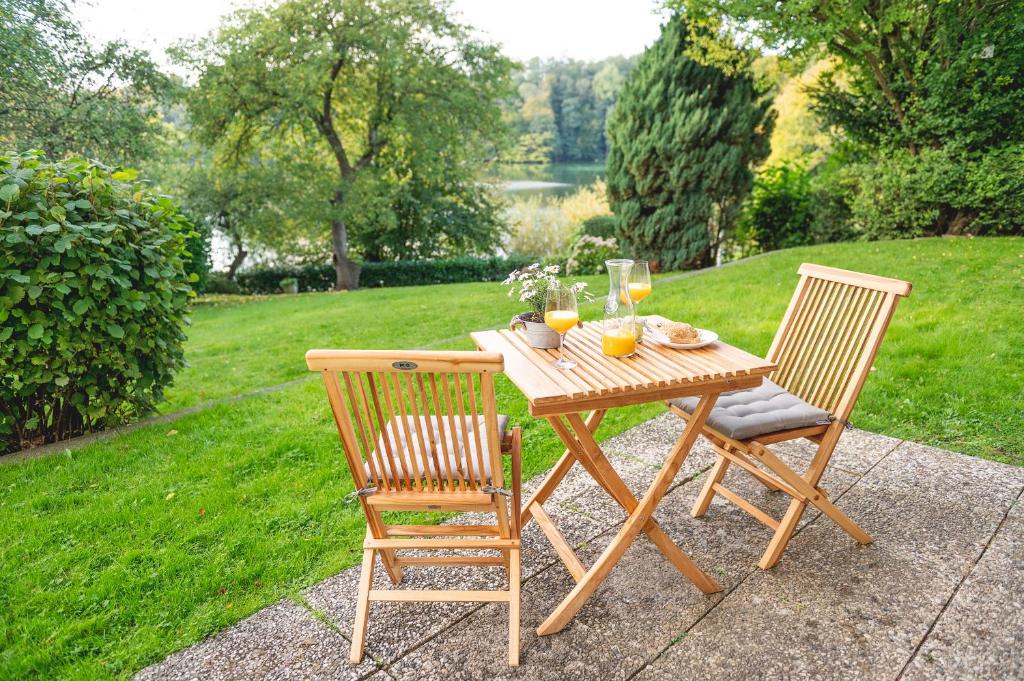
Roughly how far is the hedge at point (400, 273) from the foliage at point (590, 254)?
14.2 ft

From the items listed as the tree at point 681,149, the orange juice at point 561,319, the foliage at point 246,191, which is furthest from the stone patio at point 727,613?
the foliage at point 246,191

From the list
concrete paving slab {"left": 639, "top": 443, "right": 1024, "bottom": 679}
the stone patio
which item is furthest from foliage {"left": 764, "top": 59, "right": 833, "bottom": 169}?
the stone patio

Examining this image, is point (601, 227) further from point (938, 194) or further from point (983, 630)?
point (983, 630)

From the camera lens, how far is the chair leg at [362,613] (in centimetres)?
197

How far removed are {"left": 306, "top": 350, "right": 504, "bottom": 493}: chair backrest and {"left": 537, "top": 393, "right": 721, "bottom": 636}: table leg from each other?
43cm

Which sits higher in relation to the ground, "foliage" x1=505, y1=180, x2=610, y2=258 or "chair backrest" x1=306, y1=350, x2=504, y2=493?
"chair backrest" x1=306, y1=350, x2=504, y2=493

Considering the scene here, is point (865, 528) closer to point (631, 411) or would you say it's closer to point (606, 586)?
point (606, 586)

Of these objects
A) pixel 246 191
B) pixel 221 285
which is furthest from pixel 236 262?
pixel 246 191

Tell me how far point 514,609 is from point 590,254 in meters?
9.91

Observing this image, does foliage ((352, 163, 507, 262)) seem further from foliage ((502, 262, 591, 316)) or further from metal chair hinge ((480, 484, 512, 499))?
metal chair hinge ((480, 484, 512, 499))

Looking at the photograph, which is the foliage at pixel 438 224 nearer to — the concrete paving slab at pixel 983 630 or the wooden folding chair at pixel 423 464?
the wooden folding chair at pixel 423 464

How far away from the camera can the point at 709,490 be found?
8.95ft

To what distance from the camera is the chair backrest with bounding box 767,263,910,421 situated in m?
A: 2.40

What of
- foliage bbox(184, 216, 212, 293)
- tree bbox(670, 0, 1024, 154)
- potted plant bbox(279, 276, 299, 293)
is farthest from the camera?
potted plant bbox(279, 276, 299, 293)
